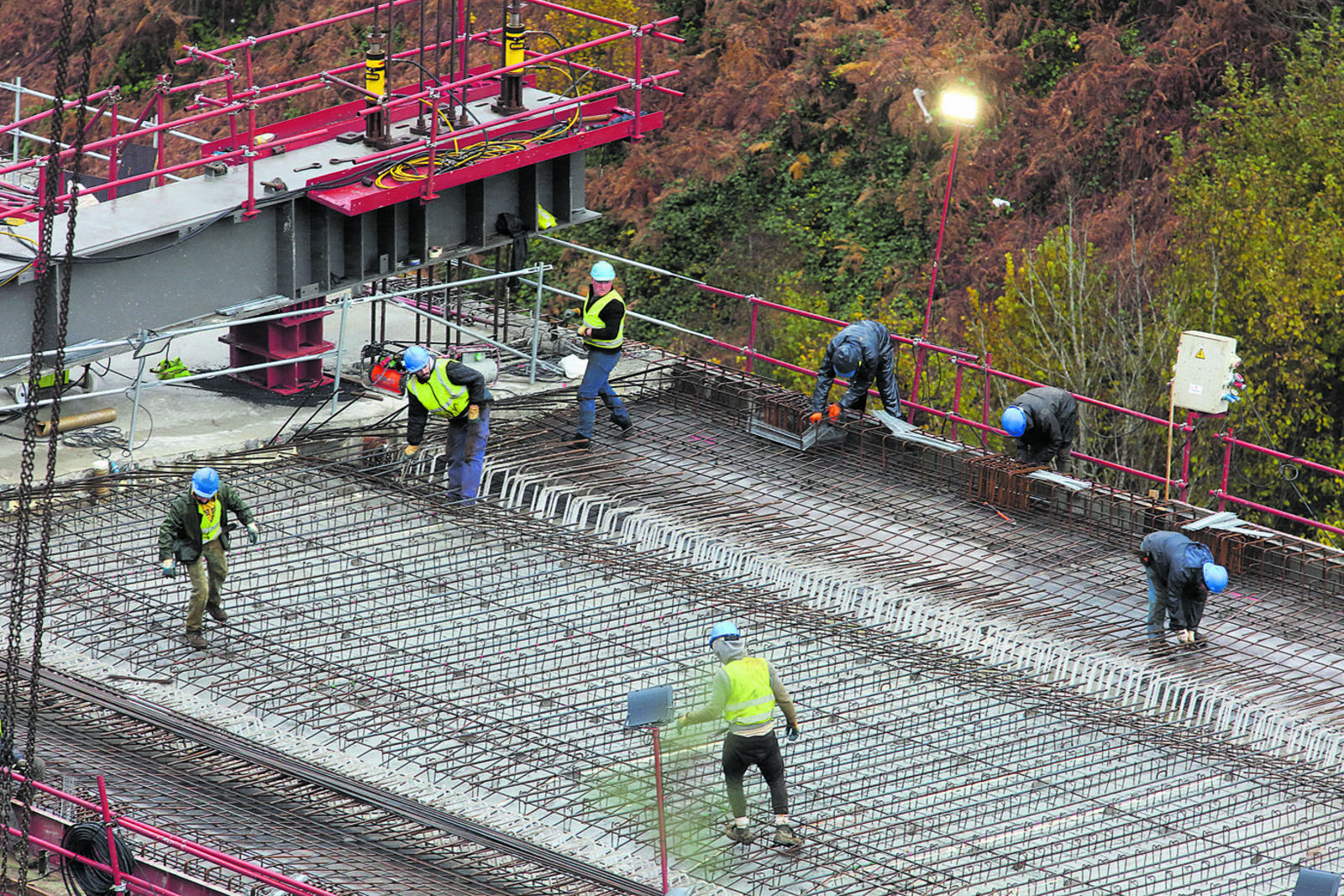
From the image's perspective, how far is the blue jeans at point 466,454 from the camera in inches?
713

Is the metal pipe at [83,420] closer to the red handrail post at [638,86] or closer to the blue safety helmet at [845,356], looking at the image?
the red handrail post at [638,86]

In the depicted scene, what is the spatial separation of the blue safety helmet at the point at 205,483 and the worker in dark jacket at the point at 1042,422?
7.78 metres

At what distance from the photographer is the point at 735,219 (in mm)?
36500

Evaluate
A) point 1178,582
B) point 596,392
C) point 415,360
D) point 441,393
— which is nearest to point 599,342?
point 596,392

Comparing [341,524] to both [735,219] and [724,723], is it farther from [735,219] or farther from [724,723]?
[735,219]

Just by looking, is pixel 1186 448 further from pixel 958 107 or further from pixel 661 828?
pixel 661 828

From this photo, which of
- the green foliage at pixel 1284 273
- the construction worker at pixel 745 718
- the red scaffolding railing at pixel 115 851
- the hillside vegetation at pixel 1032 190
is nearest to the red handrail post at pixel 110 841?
the red scaffolding railing at pixel 115 851

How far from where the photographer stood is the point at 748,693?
508 inches

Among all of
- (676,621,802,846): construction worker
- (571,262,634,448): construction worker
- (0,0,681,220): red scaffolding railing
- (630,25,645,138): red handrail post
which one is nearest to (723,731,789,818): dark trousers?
(676,621,802,846): construction worker

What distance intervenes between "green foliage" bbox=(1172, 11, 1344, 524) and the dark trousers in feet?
48.4

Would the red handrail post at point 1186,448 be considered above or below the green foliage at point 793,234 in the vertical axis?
above

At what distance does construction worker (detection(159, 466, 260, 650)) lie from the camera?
15.4 meters

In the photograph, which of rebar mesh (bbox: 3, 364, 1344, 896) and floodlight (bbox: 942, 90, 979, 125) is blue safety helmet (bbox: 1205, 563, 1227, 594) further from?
floodlight (bbox: 942, 90, 979, 125)

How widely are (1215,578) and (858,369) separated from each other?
5.04 m
